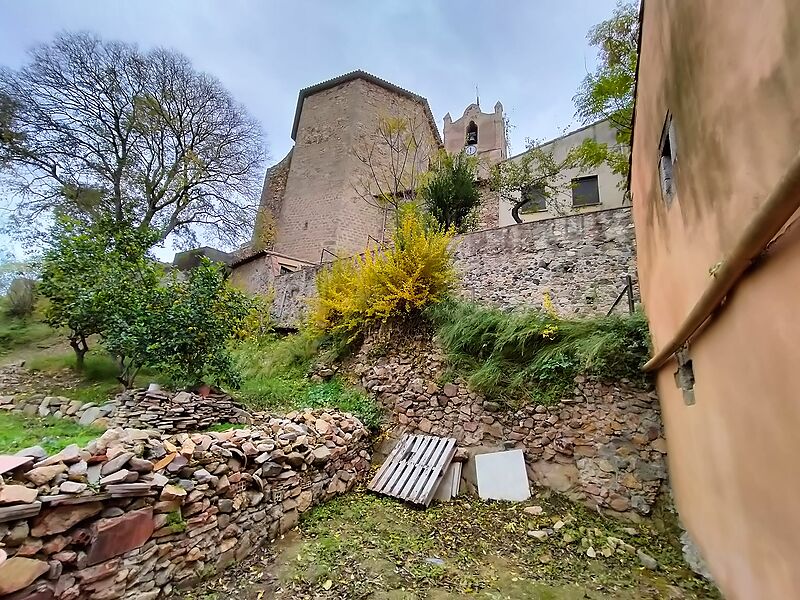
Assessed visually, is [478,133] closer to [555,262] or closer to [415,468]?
[555,262]

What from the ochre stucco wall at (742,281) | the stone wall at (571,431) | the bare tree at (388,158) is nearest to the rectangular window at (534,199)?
the bare tree at (388,158)

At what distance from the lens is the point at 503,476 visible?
4.34 metres

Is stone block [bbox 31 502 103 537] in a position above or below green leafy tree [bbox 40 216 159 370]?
below

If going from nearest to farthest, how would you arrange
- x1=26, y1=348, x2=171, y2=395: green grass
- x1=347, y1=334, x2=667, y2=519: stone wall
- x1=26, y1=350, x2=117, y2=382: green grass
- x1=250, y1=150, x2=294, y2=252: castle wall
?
x1=347, y1=334, x2=667, y2=519: stone wall → x1=26, y1=348, x2=171, y2=395: green grass → x1=26, y1=350, x2=117, y2=382: green grass → x1=250, y1=150, x2=294, y2=252: castle wall

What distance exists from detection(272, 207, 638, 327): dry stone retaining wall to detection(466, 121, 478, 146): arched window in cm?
1243

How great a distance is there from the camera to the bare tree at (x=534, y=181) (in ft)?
33.3

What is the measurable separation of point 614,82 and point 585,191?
2.63m

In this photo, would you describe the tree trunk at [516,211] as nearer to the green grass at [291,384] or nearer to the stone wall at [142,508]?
the green grass at [291,384]

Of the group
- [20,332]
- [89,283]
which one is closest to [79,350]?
[89,283]

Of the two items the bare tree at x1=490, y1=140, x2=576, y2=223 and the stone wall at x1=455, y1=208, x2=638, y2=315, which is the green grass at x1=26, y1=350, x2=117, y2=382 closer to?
the stone wall at x1=455, y1=208, x2=638, y2=315

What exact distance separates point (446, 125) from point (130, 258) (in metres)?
17.6

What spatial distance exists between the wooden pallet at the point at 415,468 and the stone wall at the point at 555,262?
3.30 meters

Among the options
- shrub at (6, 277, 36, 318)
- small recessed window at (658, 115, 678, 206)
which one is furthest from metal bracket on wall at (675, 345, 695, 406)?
shrub at (6, 277, 36, 318)

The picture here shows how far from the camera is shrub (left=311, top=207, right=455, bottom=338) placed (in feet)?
19.7
